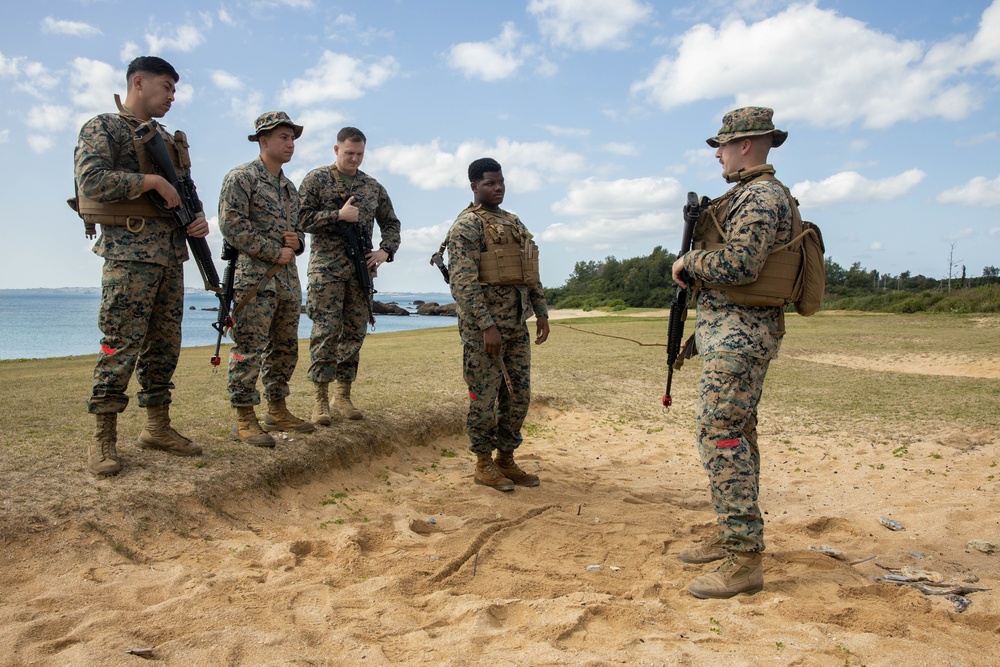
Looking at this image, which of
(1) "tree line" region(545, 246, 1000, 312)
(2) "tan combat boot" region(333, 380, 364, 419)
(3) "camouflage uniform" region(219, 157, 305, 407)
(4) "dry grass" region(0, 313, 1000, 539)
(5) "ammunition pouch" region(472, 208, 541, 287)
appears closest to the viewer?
(4) "dry grass" region(0, 313, 1000, 539)

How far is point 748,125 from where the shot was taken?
3.80m

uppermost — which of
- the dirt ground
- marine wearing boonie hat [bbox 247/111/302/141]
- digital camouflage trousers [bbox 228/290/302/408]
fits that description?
marine wearing boonie hat [bbox 247/111/302/141]

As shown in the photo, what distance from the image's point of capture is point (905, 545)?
4285 mm

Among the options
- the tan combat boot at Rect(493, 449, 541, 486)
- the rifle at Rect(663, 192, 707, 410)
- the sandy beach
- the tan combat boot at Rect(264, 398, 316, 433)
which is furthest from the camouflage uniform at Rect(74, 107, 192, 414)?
the rifle at Rect(663, 192, 707, 410)

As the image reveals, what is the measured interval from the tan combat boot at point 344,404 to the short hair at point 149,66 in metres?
2.89

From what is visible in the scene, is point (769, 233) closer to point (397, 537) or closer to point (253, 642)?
point (397, 537)

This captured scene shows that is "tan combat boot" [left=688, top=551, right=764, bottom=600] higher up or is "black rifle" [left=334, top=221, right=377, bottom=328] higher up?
"black rifle" [left=334, top=221, right=377, bottom=328]

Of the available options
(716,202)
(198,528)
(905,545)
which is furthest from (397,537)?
(905,545)

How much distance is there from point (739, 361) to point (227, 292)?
3.65 m

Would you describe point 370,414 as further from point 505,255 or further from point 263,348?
point 505,255

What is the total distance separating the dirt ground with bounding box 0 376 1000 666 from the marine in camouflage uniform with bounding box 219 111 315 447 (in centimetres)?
92

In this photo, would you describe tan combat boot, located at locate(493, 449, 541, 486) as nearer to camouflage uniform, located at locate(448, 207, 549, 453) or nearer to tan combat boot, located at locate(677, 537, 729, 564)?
camouflage uniform, located at locate(448, 207, 549, 453)

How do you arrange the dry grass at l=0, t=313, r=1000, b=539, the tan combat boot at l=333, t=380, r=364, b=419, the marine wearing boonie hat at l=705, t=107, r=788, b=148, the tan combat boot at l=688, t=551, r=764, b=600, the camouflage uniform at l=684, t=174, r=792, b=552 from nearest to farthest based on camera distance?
1. the tan combat boot at l=688, t=551, r=764, b=600
2. the camouflage uniform at l=684, t=174, r=792, b=552
3. the marine wearing boonie hat at l=705, t=107, r=788, b=148
4. the dry grass at l=0, t=313, r=1000, b=539
5. the tan combat boot at l=333, t=380, r=364, b=419

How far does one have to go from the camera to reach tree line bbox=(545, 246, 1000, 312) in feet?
147
